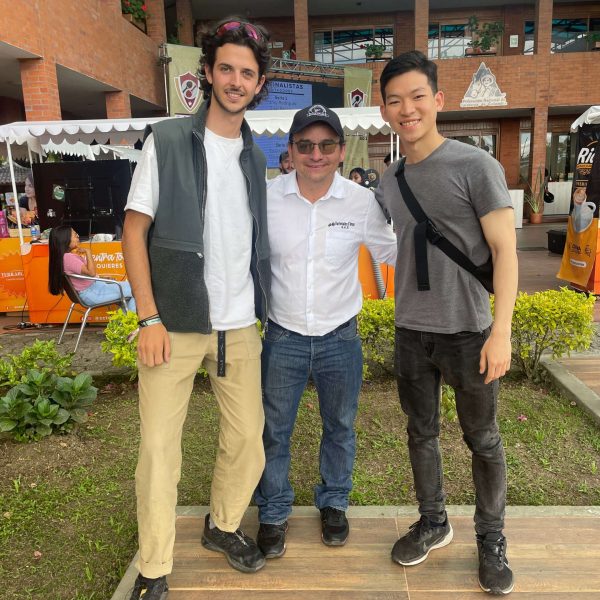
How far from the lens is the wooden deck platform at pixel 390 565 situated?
2.09 m

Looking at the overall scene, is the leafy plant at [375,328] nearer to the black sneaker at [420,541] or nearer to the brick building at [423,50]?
the black sneaker at [420,541]

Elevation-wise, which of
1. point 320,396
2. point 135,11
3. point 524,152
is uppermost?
point 135,11

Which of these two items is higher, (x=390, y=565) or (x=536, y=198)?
(x=536, y=198)

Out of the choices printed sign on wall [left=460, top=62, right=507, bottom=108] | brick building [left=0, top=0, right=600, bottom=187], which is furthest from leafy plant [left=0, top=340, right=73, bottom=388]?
printed sign on wall [left=460, top=62, right=507, bottom=108]

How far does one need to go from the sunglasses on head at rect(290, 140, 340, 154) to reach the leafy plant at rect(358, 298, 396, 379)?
212 cm

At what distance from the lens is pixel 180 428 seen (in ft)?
6.71

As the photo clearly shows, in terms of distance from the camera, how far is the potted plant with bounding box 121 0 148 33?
42.4 ft

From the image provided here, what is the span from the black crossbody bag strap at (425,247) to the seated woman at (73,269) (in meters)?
4.38

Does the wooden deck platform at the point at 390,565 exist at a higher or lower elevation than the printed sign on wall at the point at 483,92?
lower

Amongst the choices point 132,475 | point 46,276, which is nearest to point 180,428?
point 132,475

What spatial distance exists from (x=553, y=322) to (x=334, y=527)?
2484mm

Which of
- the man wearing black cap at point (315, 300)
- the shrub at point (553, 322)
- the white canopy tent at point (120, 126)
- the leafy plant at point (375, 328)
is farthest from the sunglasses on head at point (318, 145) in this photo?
the white canopy tent at point (120, 126)

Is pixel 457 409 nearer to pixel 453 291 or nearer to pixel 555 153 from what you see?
pixel 453 291

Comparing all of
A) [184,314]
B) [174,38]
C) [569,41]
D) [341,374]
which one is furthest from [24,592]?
[569,41]
